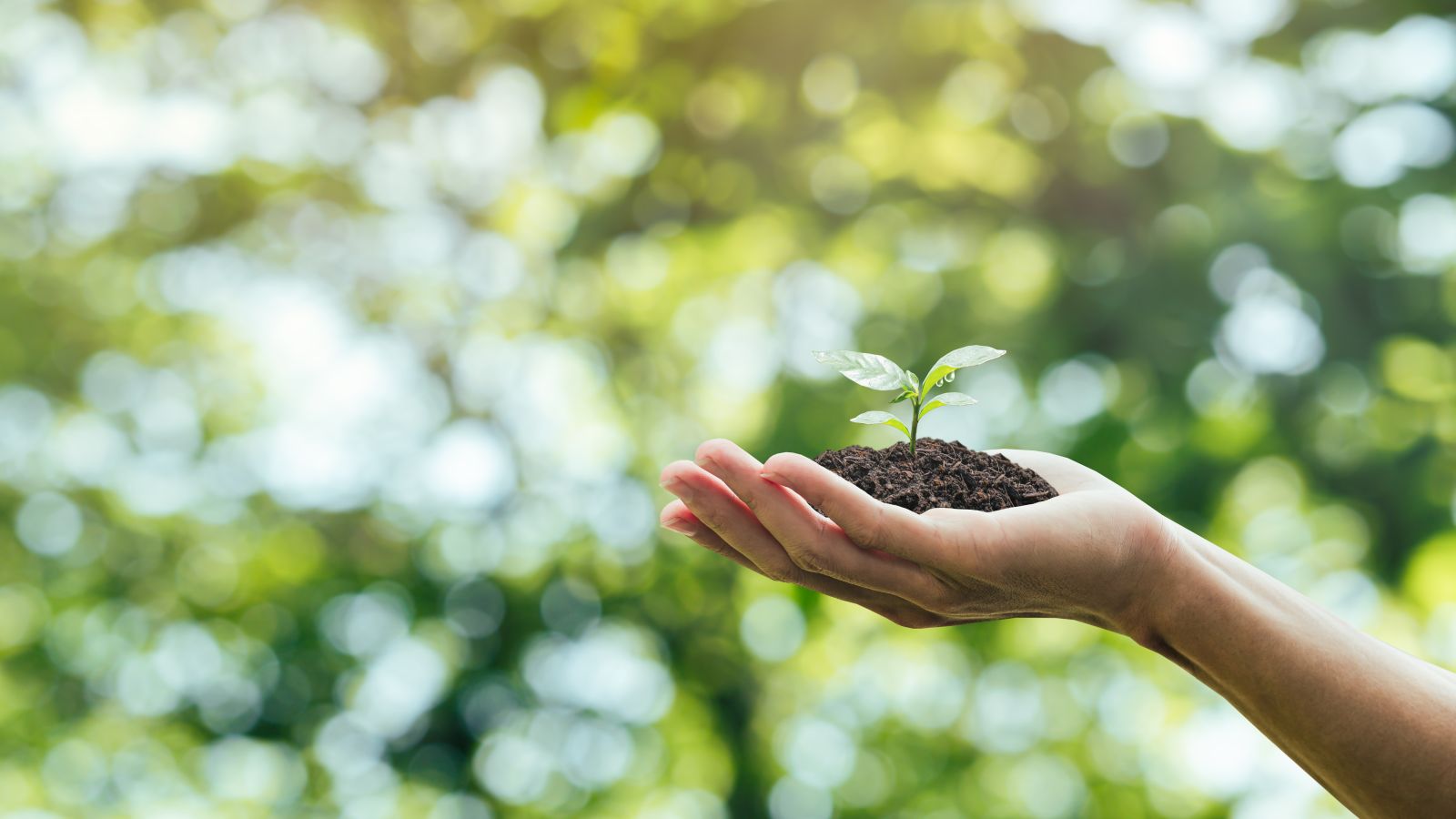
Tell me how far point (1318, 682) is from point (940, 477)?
1.67ft

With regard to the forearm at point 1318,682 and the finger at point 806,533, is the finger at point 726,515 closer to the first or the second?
the finger at point 806,533

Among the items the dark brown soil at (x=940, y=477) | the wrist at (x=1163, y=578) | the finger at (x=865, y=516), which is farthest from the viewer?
the dark brown soil at (x=940, y=477)

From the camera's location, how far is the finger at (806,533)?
1.14 m

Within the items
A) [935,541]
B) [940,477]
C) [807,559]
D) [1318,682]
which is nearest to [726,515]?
[807,559]

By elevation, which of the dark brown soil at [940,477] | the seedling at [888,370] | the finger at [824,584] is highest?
the seedling at [888,370]

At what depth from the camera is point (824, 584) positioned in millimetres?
1328

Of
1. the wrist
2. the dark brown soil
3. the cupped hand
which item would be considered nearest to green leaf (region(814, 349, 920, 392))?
the dark brown soil

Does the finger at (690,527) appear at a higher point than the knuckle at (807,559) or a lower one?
lower

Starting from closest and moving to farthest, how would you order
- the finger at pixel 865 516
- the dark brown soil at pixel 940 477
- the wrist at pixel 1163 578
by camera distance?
the finger at pixel 865 516 < the wrist at pixel 1163 578 < the dark brown soil at pixel 940 477

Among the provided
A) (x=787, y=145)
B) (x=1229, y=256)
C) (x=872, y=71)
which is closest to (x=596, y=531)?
(x=787, y=145)

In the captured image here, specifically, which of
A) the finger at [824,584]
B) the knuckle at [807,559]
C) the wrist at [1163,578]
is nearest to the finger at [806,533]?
the knuckle at [807,559]

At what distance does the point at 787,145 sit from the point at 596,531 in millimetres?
1496

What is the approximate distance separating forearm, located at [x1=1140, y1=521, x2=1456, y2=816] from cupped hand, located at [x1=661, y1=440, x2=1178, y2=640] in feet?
0.20

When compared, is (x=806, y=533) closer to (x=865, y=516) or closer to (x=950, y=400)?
(x=865, y=516)
